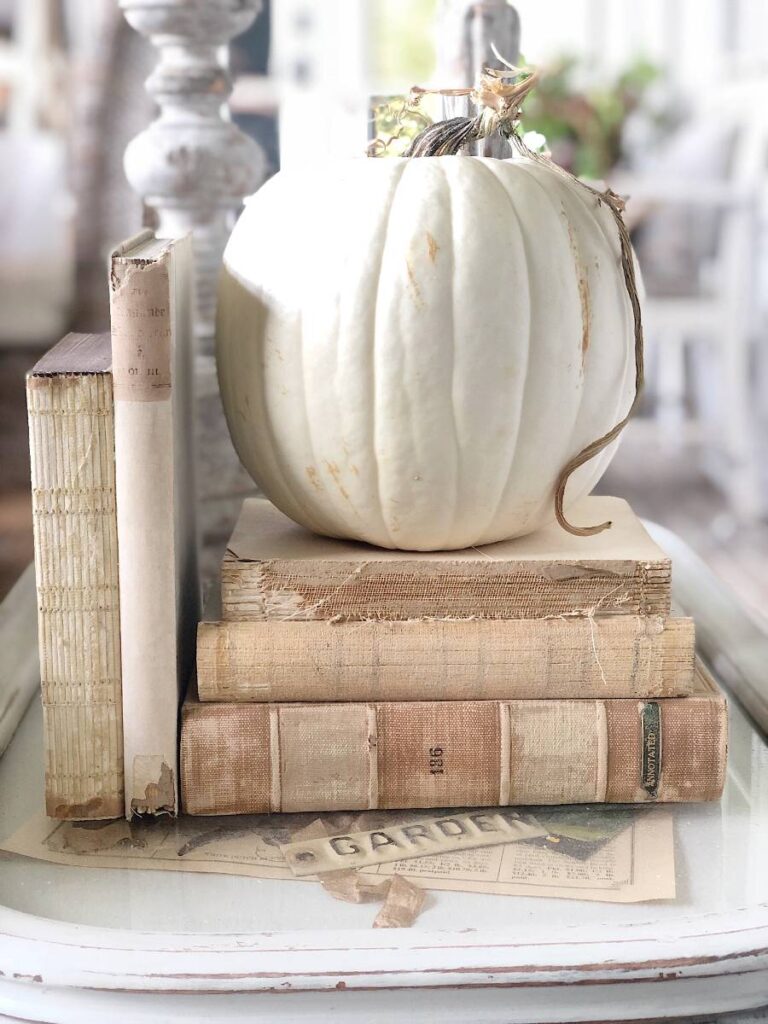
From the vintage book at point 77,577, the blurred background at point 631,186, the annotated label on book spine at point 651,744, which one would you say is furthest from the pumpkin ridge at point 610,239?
the blurred background at point 631,186

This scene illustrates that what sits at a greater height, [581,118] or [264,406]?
[581,118]

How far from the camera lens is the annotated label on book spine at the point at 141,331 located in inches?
21.2

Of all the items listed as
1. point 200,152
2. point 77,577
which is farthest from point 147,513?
point 200,152

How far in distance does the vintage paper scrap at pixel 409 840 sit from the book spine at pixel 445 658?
0.06 metres

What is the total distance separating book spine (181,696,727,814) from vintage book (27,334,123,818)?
43 mm

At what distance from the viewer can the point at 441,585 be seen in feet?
1.98

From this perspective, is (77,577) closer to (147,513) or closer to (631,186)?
(147,513)

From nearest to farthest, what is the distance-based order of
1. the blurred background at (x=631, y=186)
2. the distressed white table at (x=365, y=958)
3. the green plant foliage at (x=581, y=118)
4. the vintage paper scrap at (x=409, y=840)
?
the distressed white table at (x=365, y=958)
the vintage paper scrap at (x=409, y=840)
the blurred background at (x=631, y=186)
the green plant foliage at (x=581, y=118)

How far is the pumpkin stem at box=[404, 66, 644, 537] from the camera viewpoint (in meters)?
0.61

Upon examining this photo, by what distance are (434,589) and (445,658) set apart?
0.11 feet

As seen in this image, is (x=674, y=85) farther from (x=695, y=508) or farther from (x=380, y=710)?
(x=380, y=710)

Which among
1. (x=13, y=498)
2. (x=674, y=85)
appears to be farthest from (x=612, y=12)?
(x=13, y=498)

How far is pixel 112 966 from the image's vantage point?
464 millimetres

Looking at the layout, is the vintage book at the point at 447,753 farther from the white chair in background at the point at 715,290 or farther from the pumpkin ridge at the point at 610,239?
the white chair in background at the point at 715,290
